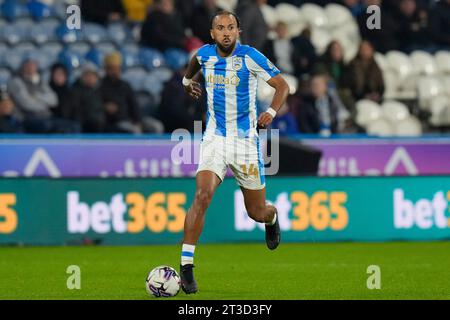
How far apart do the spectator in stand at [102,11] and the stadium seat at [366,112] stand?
4.57 metres

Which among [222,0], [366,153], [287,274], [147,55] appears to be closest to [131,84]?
[147,55]

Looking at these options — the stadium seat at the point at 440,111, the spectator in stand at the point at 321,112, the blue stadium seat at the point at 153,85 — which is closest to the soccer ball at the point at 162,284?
the spectator in stand at the point at 321,112

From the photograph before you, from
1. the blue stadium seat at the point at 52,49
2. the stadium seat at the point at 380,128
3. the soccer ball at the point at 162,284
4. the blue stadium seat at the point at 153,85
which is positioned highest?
the blue stadium seat at the point at 52,49

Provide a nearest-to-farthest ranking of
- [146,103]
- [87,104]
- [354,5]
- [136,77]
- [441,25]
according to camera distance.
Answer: [87,104] → [146,103] → [136,77] → [354,5] → [441,25]

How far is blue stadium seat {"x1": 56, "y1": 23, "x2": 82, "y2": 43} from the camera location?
66.5 ft

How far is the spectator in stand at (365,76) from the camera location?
66.1 feet

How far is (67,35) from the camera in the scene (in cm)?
2036

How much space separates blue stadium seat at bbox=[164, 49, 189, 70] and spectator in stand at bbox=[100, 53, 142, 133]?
73.9 inches

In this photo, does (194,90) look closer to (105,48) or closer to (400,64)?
(105,48)

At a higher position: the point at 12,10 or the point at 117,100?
the point at 12,10

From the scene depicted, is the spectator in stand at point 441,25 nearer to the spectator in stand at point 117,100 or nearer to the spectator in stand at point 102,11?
the spectator in stand at point 102,11

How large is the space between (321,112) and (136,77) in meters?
3.14

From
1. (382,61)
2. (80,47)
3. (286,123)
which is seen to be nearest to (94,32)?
(80,47)
